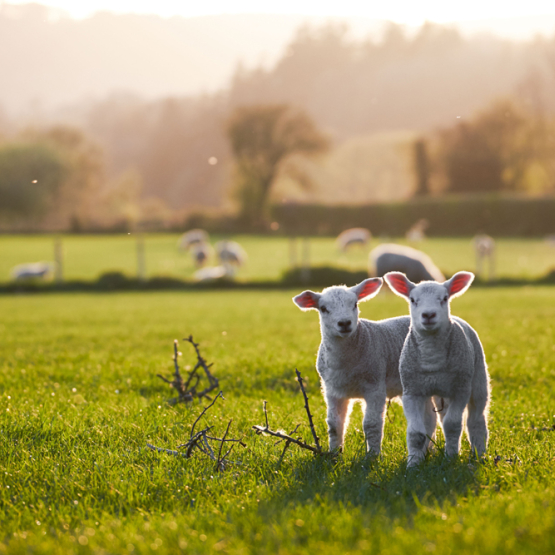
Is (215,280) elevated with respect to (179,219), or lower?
lower

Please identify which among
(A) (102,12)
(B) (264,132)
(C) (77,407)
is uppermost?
(A) (102,12)

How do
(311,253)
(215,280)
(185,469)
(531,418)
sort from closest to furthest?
(185,469)
(531,418)
(215,280)
(311,253)

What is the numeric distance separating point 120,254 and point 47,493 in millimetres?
34096

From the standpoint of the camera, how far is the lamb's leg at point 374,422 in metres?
3.61

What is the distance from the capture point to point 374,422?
142 inches

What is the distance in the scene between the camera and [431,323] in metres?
3.24

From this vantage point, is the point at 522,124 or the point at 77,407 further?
the point at 522,124

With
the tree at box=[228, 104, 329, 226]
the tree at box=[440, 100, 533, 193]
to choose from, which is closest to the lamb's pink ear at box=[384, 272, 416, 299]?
the tree at box=[228, 104, 329, 226]

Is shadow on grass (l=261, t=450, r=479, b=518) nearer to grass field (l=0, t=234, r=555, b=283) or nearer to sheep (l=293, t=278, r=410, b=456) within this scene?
sheep (l=293, t=278, r=410, b=456)

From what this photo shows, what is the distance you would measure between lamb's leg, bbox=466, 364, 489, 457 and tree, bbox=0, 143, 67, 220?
67.6 meters

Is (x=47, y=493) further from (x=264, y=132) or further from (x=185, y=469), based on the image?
(x=264, y=132)

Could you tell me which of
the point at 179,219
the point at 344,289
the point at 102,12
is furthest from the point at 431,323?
the point at 102,12

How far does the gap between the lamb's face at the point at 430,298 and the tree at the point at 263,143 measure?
4924 centimetres

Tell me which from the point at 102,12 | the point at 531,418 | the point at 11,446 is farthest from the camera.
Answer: the point at 102,12
